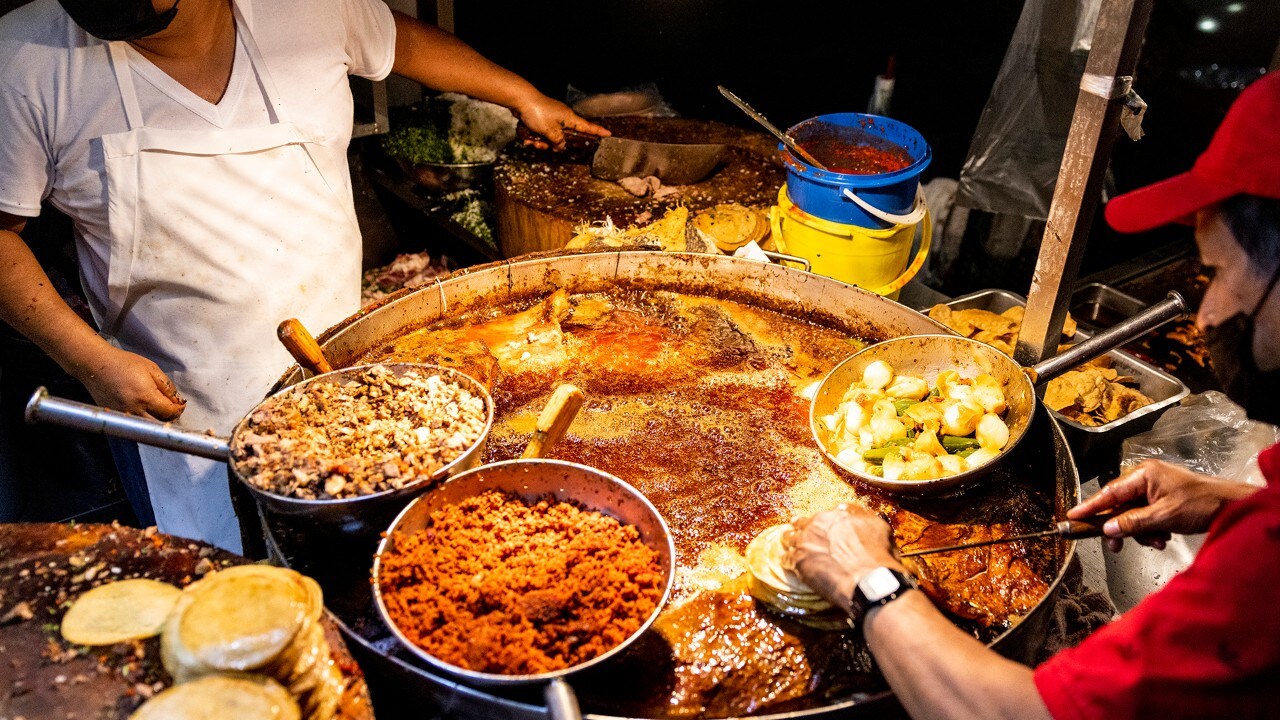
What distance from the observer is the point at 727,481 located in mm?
2482

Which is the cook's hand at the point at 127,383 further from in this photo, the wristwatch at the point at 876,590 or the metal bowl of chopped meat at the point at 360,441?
the wristwatch at the point at 876,590

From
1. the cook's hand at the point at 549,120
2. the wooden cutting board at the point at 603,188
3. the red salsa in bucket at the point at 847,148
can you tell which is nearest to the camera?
the red salsa in bucket at the point at 847,148

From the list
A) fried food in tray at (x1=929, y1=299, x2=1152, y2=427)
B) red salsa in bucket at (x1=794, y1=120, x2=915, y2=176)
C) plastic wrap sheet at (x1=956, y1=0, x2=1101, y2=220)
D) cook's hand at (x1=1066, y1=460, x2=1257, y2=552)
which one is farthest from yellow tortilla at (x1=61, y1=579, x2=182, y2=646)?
plastic wrap sheet at (x1=956, y1=0, x2=1101, y2=220)

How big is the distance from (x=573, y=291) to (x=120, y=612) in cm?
224

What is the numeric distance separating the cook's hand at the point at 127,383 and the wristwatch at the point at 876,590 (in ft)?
8.51

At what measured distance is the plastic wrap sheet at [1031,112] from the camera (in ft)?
12.1

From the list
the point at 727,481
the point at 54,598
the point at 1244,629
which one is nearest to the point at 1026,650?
the point at 1244,629

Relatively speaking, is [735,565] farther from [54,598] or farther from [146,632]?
[54,598]

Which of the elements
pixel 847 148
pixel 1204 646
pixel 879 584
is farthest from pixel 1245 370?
pixel 847 148

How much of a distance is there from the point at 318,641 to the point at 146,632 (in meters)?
0.37

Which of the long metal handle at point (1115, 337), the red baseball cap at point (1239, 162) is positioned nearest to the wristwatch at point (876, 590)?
the red baseball cap at point (1239, 162)

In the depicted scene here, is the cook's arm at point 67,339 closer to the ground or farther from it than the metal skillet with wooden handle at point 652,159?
closer to the ground

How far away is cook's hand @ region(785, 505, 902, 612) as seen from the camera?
1.76 metres

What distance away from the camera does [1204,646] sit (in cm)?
128
